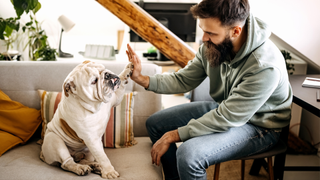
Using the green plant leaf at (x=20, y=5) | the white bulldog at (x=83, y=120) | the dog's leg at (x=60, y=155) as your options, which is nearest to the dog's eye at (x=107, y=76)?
the white bulldog at (x=83, y=120)

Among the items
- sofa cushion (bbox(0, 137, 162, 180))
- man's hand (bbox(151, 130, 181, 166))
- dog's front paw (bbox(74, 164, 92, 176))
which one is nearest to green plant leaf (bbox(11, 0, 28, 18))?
sofa cushion (bbox(0, 137, 162, 180))

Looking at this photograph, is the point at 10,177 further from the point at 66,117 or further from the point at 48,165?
the point at 66,117

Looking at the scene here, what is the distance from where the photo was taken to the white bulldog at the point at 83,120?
1173mm

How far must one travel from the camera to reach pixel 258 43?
125 cm

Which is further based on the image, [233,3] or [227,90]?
[227,90]

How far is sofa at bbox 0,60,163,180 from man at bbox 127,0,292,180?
22 centimetres

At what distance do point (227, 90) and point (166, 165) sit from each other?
58cm

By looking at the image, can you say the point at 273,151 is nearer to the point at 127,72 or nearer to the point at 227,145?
the point at 227,145

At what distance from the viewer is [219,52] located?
1305mm

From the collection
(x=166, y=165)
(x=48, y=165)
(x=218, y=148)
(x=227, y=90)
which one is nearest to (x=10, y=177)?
(x=48, y=165)

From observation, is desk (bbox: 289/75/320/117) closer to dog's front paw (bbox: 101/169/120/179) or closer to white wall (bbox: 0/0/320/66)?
white wall (bbox: 0/0/320/66)

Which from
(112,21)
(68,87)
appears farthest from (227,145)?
(112,21)

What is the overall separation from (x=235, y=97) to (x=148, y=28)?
3.03 feet

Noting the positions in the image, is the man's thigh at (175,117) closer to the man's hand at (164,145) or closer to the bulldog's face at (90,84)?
the man's hand at (164,145)
